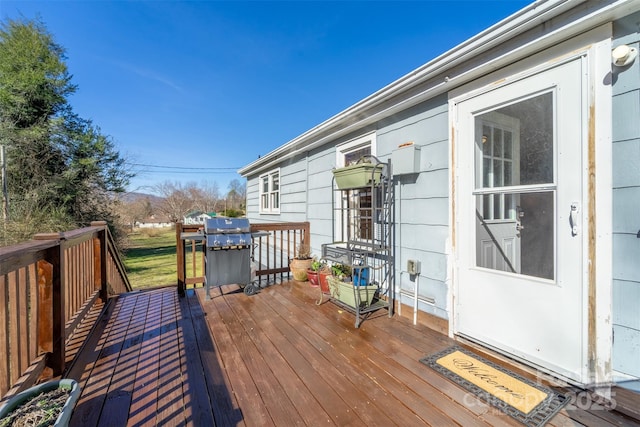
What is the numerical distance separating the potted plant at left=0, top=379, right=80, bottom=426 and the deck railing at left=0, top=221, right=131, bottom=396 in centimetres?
63

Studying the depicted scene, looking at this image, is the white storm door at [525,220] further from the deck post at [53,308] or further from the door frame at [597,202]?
the deck post at [53,308]


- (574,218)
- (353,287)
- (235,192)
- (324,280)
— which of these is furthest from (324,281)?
(235,192)

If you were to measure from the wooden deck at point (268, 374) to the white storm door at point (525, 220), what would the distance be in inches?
16.5

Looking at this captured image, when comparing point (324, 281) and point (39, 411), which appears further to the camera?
point (324, 281)

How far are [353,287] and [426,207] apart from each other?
1.14 m

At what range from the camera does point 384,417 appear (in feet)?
4.78

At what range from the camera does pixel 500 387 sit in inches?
67.7

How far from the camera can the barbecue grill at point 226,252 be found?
3.34m

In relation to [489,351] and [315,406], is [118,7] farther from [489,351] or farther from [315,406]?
[489,351]

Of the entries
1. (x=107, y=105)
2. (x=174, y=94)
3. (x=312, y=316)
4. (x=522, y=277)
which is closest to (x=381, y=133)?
(x=522, y=277)

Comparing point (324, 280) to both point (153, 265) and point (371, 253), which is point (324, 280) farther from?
point (153, 265)

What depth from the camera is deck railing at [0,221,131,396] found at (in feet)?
4.80

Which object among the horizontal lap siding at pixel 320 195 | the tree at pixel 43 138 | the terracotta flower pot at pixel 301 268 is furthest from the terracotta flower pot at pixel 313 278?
the tree at pixel 43 138

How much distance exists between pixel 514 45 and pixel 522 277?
5.60 ft
